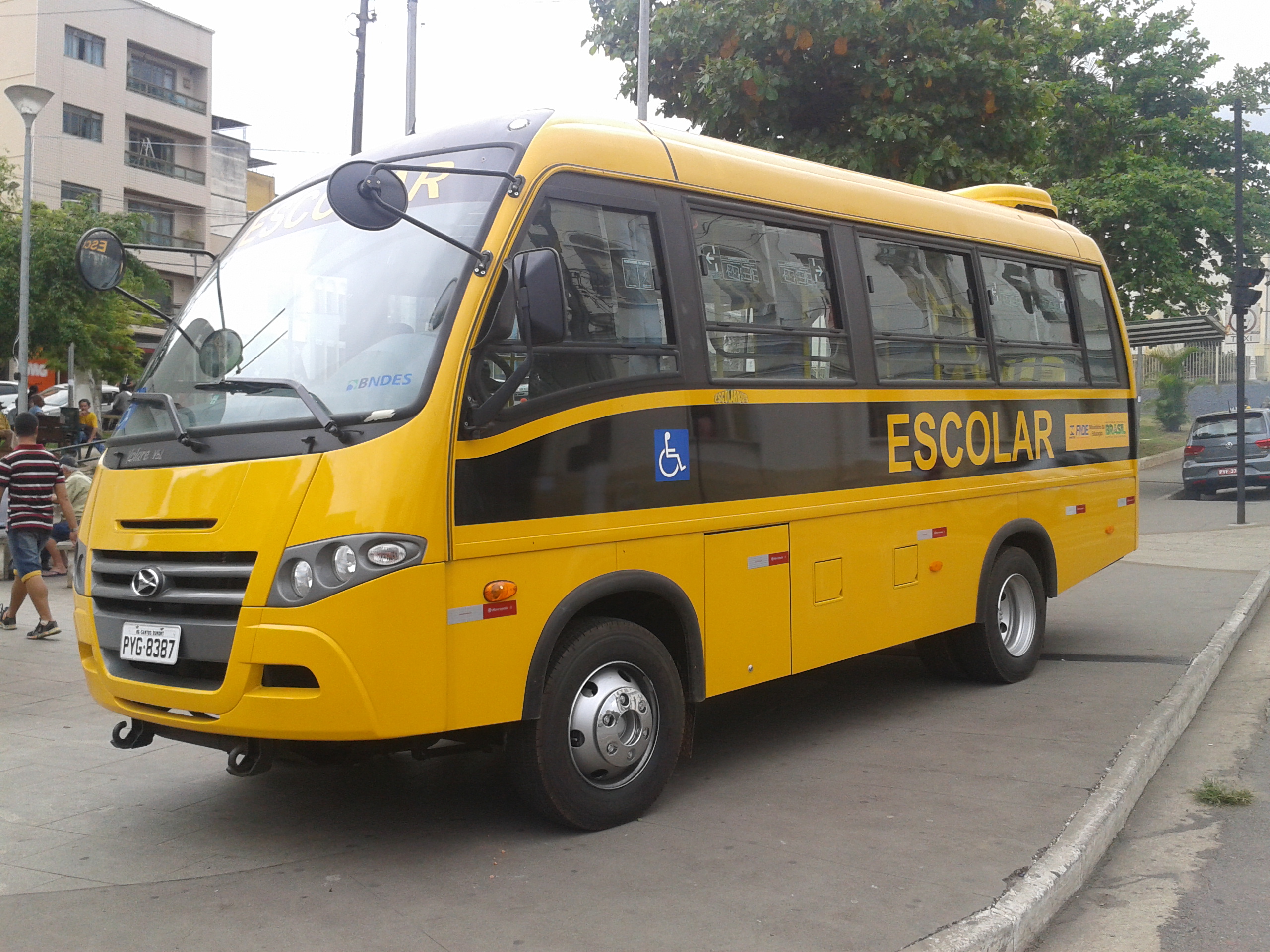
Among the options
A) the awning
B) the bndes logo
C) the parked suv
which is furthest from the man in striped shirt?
the parked suv

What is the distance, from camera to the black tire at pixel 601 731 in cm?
477

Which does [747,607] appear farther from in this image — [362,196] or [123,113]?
[123,113]

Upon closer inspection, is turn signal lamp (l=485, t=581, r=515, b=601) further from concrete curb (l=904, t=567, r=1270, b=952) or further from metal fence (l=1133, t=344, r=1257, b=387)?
metal fence (l=1133, t=344, r=1257, b=387)

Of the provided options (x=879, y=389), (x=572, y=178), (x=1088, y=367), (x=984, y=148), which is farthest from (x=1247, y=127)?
(x=572, y=178)

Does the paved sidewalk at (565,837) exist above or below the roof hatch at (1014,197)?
below

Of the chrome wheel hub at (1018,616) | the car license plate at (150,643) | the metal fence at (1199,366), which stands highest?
the metal fence at (1199,366)

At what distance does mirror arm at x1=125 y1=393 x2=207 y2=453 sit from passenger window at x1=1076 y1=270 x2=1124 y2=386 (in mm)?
6397

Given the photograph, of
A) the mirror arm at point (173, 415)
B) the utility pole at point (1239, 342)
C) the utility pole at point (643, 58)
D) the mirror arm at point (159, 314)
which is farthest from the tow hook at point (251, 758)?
the utility pole at point (1239, 342)

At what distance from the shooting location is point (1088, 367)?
8.80 meters

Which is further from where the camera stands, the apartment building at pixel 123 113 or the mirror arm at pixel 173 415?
the apartment building at pixel 123 113

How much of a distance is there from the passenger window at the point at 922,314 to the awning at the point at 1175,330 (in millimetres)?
15469

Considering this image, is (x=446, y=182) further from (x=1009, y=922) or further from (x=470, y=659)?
(x=1009, y=922)

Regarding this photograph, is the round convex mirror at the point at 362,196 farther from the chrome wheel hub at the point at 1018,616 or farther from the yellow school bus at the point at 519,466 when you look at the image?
the chrome wheel hub at the point at 1018,616

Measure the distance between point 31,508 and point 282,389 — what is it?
5896 millimetres
